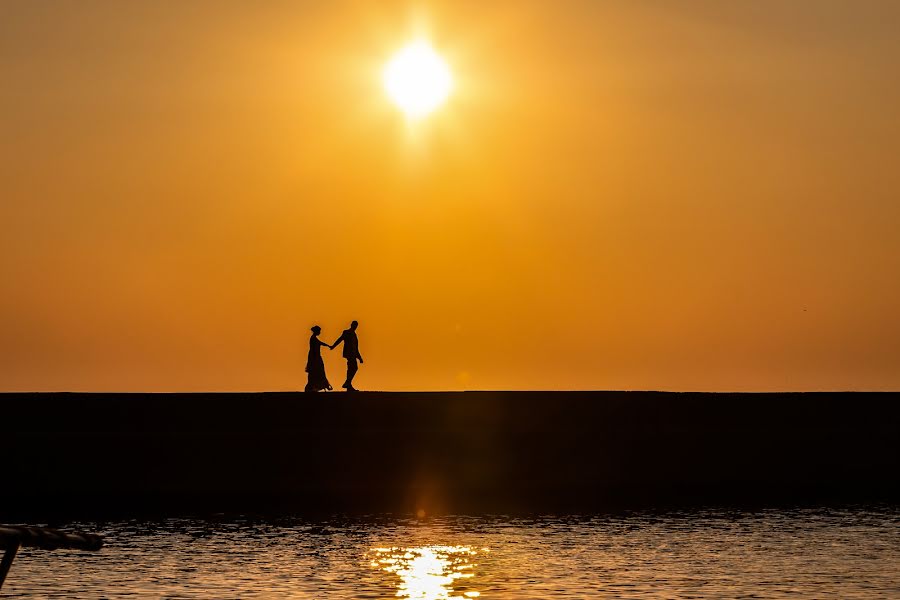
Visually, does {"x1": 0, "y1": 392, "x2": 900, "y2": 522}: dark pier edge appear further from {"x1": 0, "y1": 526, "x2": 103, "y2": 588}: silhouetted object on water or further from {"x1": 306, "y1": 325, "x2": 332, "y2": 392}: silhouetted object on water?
{"x1": 0, "y1": 526, "x2": 103, "y2": 588}: silhouetted object on water

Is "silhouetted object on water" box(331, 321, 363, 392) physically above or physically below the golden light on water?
above

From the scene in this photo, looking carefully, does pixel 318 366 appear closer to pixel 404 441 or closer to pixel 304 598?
pixel 404 441

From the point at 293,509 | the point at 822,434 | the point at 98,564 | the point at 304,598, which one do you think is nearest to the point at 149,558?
the point at 98,564

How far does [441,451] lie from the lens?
105 ft

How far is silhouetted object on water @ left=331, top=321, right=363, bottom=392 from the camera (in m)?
35.6

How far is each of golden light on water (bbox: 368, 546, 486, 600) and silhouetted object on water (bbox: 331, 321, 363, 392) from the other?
11.8m

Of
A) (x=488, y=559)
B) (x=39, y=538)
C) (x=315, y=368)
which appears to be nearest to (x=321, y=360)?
(x=315, y=368)

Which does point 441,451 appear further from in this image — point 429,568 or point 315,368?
point 429,568

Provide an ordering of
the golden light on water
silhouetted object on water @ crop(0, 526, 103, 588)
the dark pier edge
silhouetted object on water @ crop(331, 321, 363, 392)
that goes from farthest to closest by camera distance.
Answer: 1. silhouetted object on water @ crop(331, 321, 363, 392)
2. the dark pier edge
3. the golden light on water
4. silhouetted object on water @ crop(0, 526, 103, 588)

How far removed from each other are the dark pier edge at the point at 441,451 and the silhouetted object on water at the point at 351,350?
6.93 ft

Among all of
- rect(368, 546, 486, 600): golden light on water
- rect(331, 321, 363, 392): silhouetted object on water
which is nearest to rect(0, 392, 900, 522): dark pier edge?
rect(331, 321, 363, 392): silhouetted object on water

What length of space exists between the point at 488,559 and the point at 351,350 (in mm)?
13391

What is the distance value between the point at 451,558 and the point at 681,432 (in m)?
11.7

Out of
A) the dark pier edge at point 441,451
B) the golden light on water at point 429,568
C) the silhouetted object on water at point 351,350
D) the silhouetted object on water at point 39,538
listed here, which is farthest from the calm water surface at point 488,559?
the silhouetted object on water at point 39,538
